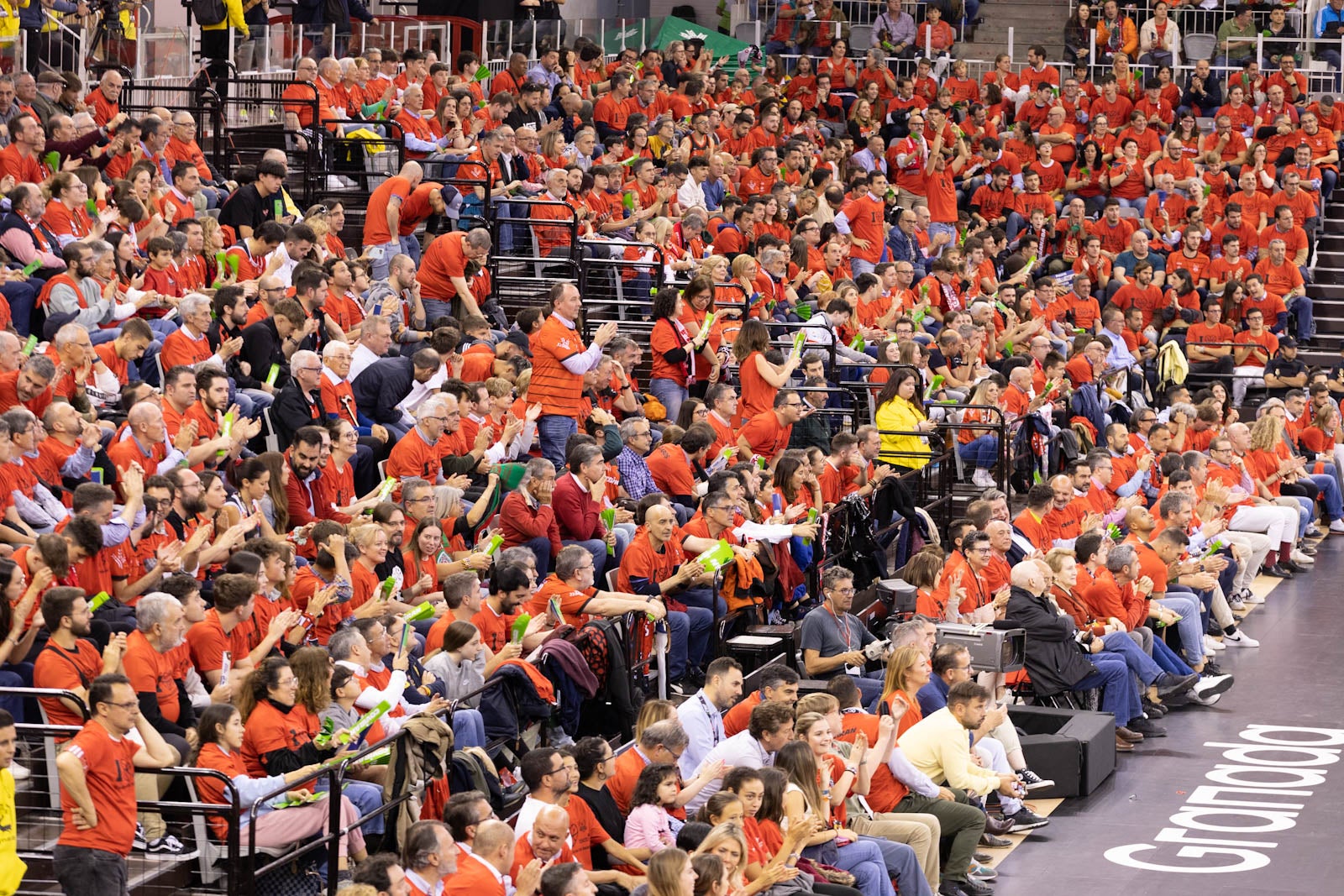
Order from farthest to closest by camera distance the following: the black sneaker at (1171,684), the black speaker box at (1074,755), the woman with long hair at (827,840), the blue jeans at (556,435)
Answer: the black sneaker at (1171,684), the blue jeans at (556,435), the black speaker box at (1074,755), the woman with long hair at (827,840)

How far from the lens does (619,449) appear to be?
1298 cm

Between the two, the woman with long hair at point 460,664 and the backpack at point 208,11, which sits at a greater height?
the backpack at point 208,11

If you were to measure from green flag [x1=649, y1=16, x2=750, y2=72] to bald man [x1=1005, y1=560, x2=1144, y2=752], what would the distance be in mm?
13493

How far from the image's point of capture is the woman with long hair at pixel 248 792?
807cm

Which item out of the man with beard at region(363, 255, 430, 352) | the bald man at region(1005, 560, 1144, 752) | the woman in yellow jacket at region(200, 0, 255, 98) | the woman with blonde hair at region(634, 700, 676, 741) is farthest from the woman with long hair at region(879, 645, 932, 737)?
the woman in yellow jacket at region(200, 0, 255, 98)

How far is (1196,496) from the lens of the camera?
51.5ft

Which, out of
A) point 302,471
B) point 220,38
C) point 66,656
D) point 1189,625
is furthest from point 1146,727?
point 220,38

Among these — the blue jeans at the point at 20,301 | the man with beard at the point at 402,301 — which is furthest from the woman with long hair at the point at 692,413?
the blue jeans at the point at 20,301

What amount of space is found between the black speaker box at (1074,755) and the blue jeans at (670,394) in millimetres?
3945

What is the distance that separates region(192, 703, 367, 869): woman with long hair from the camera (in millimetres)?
8070

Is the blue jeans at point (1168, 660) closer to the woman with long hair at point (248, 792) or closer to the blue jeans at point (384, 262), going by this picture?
the blue jeans at point (384, 262)

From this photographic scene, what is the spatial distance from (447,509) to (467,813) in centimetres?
351

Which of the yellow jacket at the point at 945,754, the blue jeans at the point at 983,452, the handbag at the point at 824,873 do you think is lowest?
the handbag at the point at 824,873

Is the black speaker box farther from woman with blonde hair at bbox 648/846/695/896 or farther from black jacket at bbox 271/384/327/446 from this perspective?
black jacket at bbox 271/384/327/446
